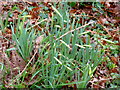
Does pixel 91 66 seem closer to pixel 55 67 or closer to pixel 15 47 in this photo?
pixel 55 67

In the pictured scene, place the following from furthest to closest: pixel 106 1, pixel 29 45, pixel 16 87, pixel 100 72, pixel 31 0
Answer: pixel 106 1
pixel 31 0
pixel 100 72
pixel 29 45
pixel 16 87

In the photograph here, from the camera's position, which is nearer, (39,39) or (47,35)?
(39,39)

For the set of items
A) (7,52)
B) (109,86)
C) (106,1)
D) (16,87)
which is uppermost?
(106,1)

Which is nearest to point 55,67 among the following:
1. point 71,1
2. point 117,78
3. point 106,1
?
point 117,78

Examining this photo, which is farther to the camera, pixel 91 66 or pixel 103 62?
pixel 103 62

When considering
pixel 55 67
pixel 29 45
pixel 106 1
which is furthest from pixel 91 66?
pixel 106 1

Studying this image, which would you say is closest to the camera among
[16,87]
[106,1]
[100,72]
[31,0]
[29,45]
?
[16,87]

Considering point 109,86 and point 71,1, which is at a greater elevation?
point 71,1

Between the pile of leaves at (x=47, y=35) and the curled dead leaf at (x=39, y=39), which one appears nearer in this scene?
the pile of leaves at (x=47, y=35)

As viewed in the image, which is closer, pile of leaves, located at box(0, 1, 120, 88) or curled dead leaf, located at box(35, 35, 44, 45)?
pile of leaves, located at box(0, 1, 120, 88)

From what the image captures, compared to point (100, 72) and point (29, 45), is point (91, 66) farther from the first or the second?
point (29, 45)
